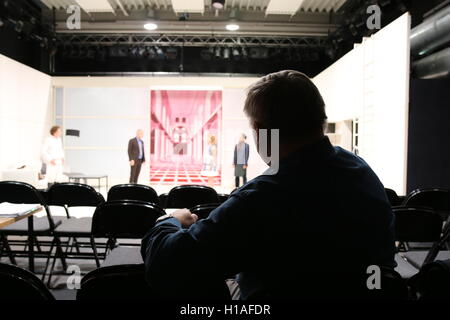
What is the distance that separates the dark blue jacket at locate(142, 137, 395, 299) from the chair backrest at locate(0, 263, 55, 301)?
1.05 feet

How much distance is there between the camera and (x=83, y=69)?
10852 millimetres

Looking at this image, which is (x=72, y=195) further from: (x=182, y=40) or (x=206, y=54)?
(x=182, y=40)

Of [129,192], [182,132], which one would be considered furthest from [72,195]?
[182,132]

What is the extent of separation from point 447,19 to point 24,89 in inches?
346

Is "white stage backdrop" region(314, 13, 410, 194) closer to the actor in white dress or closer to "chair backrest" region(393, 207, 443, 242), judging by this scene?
"chair backrest" region(393, 207, 443, 242)

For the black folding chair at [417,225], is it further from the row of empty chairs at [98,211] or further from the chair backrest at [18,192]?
the chair backrest at [18,192]

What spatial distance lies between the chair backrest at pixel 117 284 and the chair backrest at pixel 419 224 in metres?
1.87

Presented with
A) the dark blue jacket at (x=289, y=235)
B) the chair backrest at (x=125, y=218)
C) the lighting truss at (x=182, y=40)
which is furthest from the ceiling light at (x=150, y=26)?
the dark blue jacket at (x=289, y=235)

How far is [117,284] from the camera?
3.69ft

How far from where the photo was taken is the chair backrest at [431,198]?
3.25 metres

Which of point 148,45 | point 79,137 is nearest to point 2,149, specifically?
point 79,137

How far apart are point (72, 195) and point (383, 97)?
4.52 metres

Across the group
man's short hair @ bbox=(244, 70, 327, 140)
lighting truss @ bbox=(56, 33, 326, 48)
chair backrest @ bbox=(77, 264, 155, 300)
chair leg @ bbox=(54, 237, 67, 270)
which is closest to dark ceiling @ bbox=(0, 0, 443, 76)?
lighting truss @ bbox=(56, 33, 326, 48)

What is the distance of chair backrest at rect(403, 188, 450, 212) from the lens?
3254 millimetres
